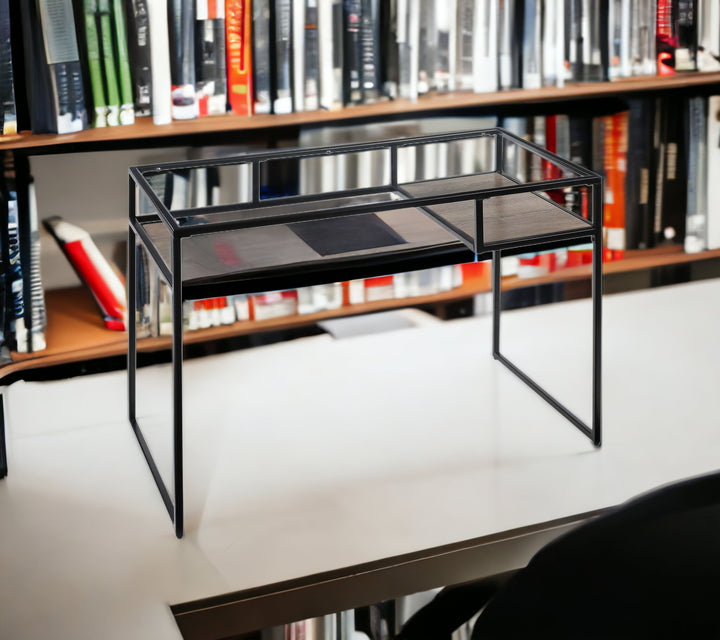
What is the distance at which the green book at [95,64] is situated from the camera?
1.89 m

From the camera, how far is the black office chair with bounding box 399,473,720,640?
61 centimetres

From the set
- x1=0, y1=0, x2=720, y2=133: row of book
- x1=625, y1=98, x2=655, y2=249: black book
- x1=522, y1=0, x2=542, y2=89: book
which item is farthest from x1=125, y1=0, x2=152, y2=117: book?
x1=625, y1=98, x2=655, y2=249: black book

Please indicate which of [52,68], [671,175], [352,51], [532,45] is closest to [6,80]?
[52,68]

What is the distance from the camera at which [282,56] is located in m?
2.06

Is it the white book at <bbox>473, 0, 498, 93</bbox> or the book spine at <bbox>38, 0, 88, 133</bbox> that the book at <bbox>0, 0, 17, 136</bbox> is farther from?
Result: the white book at <bbox>473, 0, 498, 93</bbox>

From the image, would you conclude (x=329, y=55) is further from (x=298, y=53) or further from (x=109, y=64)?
(x=109, y=64)

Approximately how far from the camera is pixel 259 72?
206cm

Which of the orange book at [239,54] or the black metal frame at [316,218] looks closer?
the black metal frame at [316,218]

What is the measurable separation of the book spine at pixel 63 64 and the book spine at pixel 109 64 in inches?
A: 2.0

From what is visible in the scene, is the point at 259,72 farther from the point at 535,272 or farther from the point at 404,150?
the point at 535,272

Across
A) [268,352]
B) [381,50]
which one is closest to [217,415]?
[268,352]

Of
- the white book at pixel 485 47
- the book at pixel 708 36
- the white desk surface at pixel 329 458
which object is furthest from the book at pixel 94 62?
the book at pixel 708 36

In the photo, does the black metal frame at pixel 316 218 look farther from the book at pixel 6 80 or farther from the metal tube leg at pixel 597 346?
the book at pixel 6 80

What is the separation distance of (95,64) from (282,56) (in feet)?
1.25
